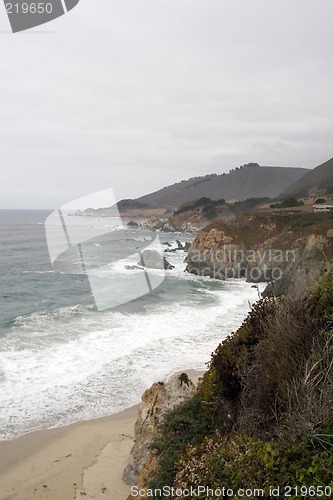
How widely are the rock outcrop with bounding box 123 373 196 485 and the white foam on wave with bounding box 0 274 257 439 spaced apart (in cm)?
387

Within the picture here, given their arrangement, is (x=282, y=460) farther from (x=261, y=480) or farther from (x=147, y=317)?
(x=147, y=317)

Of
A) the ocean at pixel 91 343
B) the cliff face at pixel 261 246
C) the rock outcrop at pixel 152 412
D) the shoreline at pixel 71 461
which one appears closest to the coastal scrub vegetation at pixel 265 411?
the rock outcrop at pixel 152 412

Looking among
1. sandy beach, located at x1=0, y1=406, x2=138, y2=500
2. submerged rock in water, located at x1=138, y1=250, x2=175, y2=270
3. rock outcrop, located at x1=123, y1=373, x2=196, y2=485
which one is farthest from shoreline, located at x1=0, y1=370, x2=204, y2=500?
submerged rock in water, located at x1=138, y1=250, x2=175, y2=270

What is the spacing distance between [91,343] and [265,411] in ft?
42.3

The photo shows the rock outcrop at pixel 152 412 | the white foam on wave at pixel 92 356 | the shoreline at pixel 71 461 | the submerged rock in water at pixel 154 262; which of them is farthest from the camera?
the submerged rock in water at pixel 154 262

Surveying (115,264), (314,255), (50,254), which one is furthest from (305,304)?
(50,254)

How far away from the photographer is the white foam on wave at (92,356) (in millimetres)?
11722

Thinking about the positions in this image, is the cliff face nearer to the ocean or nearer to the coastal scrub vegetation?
the ocean

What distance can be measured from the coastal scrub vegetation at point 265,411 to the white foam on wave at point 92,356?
6502 mm

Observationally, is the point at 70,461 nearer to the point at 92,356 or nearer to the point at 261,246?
the point at 92,356

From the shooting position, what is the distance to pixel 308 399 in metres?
4.14

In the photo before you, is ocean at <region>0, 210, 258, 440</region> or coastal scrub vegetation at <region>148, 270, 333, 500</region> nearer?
coastal scrub vegetation at <region>148, 270, 333, 500</region>

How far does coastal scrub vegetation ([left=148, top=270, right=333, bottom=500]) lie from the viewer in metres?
3.93

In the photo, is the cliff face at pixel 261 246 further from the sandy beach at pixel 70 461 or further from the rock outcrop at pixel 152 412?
the rock outcrop at pixel 152 412
